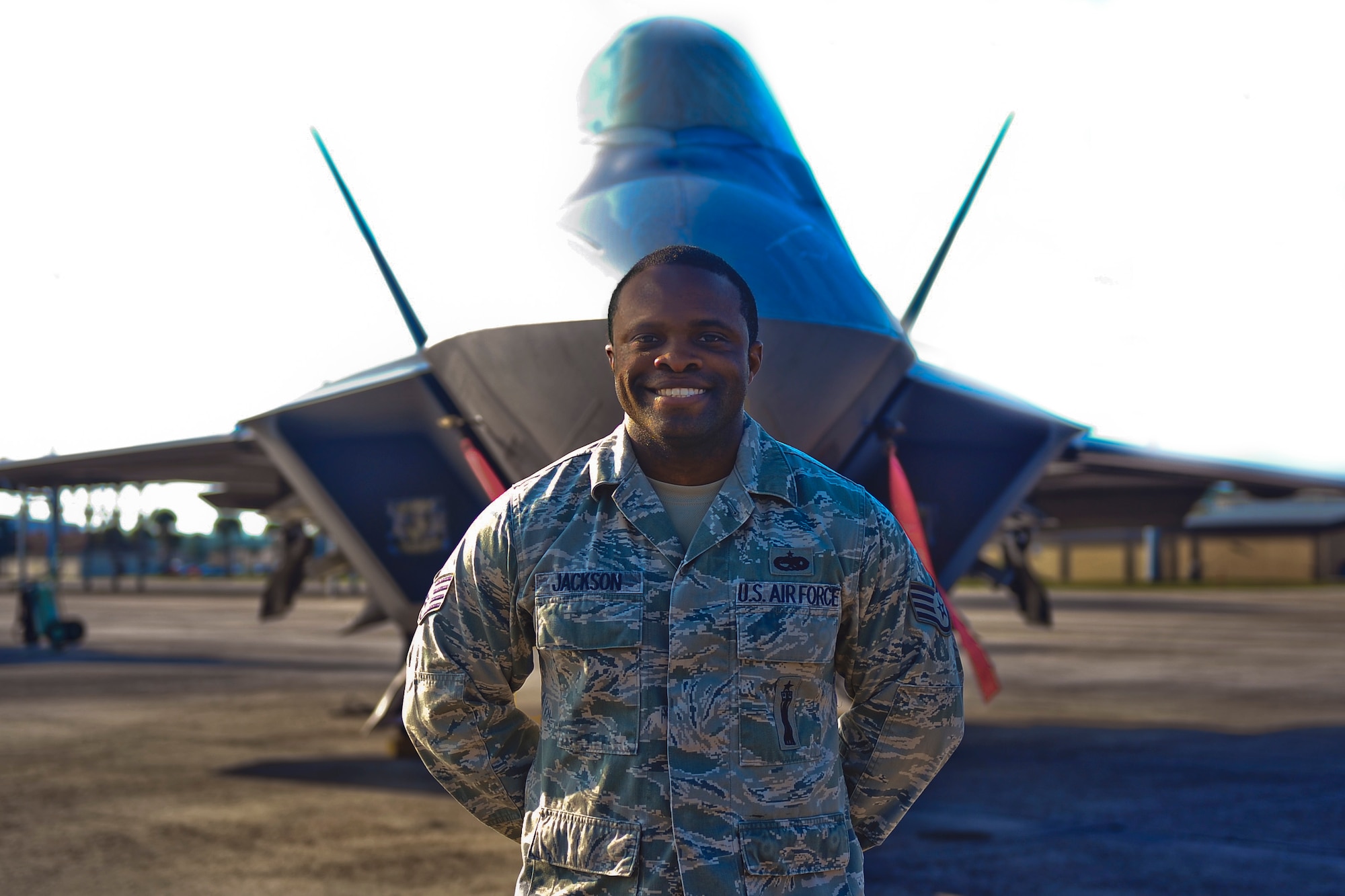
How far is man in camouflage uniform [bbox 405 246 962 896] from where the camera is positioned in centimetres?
178

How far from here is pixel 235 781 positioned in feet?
23.6

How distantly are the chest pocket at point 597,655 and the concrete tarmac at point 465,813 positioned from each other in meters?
3.11

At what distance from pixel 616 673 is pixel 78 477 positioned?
11.0 metres

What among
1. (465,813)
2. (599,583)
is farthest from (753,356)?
(465,813)

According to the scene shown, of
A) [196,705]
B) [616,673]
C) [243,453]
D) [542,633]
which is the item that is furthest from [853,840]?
[196,705]

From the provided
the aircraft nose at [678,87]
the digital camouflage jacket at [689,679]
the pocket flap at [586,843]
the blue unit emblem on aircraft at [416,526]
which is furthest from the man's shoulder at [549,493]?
the blue unit emblem on aircraft at [416,526]

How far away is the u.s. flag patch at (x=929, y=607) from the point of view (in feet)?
6.36

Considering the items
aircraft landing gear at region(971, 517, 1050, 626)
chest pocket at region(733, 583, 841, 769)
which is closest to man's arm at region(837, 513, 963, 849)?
chest pocket at region(733, 583, 841, 769)

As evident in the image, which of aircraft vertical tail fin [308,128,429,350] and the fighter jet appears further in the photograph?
aircraft vertical tail fin [308,128,429,350]

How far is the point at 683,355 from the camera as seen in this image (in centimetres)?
187

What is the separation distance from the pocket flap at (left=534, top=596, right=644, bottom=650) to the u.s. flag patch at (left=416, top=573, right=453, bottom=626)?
8.9 inches

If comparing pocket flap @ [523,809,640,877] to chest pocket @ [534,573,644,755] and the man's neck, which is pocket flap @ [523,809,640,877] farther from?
the man's neck

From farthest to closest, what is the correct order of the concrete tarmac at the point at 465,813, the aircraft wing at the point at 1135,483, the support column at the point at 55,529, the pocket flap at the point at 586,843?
the support column at the point at 55,529
the aircraft wing at the point at 1135,483
the concrete tarmac at the point at 465,813
the pocket flap at the point at 586,843

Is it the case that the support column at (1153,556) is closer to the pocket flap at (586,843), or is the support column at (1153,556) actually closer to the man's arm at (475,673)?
the man's arm at (475,673)
